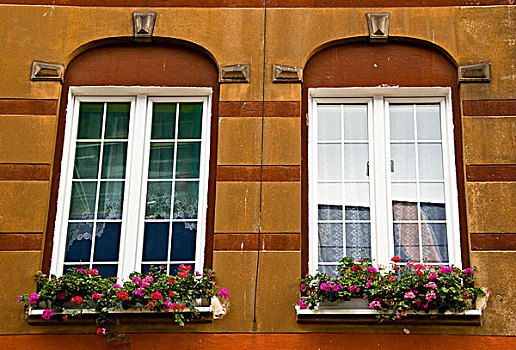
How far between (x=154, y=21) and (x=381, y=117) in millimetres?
3086

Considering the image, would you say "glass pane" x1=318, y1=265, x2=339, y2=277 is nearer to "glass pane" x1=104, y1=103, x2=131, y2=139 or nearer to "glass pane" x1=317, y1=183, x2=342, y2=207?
"glass pane" x1=317, y1=183, x2=342, y2=207

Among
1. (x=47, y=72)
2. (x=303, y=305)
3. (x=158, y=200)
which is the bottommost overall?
(x=303, y=305)

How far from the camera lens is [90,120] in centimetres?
1055

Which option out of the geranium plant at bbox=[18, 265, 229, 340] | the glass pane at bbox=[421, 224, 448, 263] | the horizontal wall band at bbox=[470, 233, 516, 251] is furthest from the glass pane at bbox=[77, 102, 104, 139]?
the horizontal wall band at bbox=[470, 233, 516, 251]

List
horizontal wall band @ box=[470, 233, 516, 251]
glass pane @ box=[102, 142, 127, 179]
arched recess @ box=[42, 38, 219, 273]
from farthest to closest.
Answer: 1. arched recess @ box=[42, 38, 219, 273]
2. glass pane @ box=[102, 142, 127, 179]
3. horizontal wall band @ box=[470, 233, 516, 251]

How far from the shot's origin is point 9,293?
9.55 meters

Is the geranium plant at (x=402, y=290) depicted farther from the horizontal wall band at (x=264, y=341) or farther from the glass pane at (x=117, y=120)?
the glass pane at (x=117, y=120)

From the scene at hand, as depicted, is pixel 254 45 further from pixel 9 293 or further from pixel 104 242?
pixel 9 293

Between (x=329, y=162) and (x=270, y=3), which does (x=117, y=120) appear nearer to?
(x=270, y=3)

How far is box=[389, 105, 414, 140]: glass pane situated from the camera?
408 inches

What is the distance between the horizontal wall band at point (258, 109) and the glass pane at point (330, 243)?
1405 mm

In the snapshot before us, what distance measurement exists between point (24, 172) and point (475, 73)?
5.50 metres

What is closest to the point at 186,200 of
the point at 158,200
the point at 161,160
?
the point at 158,200

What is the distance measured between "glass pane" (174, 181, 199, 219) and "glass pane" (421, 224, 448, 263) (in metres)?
2.69
